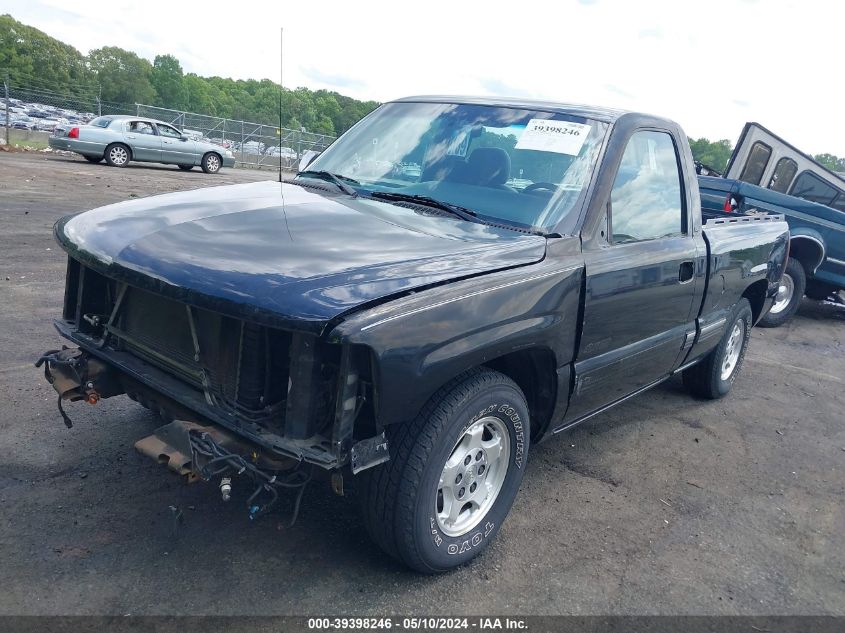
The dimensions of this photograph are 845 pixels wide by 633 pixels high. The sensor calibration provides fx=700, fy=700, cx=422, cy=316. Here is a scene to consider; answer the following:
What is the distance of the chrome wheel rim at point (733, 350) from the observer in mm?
5473

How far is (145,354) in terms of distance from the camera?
2973 mm

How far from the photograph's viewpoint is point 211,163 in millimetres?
22234

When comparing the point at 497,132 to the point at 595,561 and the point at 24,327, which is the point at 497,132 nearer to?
the point at 595,561

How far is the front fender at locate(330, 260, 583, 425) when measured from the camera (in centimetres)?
231

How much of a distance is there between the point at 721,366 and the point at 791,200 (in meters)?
Result: 4.49

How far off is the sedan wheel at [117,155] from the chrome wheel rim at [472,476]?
19.2 metres

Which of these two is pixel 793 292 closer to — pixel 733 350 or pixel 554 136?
pixel 733 350

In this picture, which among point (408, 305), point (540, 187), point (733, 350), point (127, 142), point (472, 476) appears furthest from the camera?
point (127, 142)

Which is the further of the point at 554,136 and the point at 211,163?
the point at 211,163

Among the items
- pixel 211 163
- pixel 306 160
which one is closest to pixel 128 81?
pixel 211 163

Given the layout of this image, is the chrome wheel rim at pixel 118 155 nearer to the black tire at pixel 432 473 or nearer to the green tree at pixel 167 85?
the black tire at pixel 432 473

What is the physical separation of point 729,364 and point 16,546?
504 centimetres

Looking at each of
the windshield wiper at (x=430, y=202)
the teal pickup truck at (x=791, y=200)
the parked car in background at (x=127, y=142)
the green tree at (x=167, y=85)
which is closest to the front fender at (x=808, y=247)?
the teal pickup truck at (x=791, y=200)

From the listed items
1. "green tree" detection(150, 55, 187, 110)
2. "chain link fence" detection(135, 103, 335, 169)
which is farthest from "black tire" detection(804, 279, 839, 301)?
"green tree" detection(150, 55, 187, 110)
